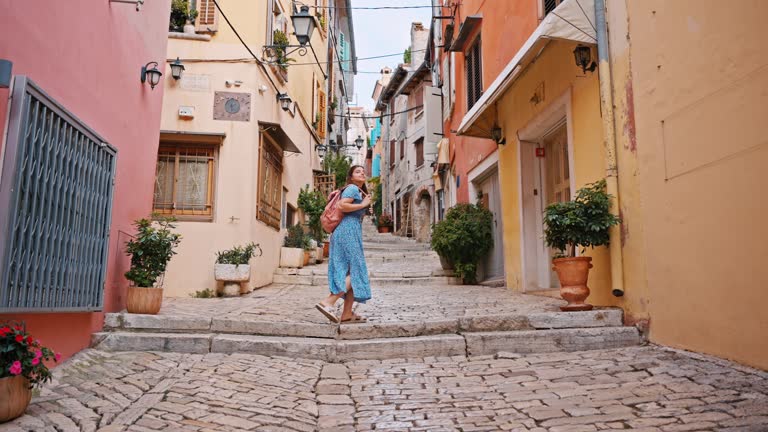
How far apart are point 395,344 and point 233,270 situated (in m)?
4.57

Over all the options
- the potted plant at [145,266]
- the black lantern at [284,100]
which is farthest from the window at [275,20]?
the potted plant at [145,266]

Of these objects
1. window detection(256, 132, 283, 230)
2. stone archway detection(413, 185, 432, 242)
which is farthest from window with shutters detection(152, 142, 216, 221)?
stone archway detection(413, 185, 432, 242)

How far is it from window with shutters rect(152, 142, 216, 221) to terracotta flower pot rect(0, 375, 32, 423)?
20.4 feet

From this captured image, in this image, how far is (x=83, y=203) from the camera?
4.61m

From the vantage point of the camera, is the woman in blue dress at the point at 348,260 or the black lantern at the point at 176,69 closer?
the woman in blue dress at the point at 348,260

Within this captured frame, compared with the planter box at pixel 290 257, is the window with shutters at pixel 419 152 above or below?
above

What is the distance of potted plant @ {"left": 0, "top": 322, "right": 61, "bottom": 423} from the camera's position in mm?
3035

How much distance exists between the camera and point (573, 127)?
21.3ft

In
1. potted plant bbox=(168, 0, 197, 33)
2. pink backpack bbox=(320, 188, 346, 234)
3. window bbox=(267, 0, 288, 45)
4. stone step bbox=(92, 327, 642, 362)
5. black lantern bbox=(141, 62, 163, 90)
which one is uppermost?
window bbox=(267, 0, 288, 45)

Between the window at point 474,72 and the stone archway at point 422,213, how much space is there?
38.3 feet

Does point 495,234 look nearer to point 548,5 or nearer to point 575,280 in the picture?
point 548,5

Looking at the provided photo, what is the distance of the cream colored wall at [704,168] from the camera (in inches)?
147

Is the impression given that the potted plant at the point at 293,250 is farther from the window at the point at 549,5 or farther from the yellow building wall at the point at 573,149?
the window at the point at 549,5

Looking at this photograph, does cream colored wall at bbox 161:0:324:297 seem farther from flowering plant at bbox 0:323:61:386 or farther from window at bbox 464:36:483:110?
flowering plant at bbox 0:323:61:386
